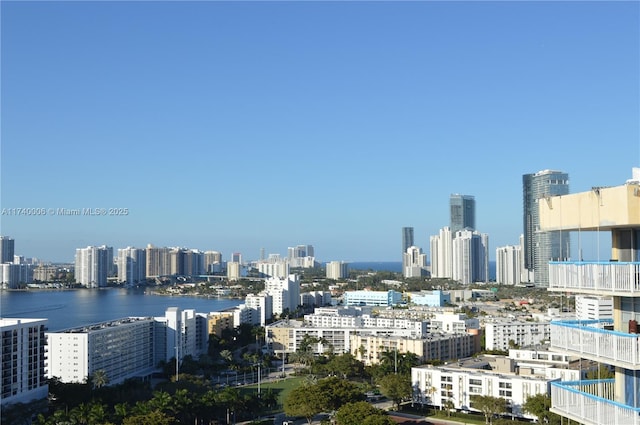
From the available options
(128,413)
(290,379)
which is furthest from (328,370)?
(128,413)

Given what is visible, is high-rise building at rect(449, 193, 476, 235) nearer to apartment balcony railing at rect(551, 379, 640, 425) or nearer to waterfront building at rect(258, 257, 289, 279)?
waterfront building at rect(258, 257, 289, 279)

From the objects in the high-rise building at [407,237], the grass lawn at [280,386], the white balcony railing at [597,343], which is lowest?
the grass lawn at [280,386]

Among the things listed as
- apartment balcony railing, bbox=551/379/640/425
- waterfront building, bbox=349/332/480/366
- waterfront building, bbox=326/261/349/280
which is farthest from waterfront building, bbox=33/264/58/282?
apartment balcony railing, bbox=551/379/640/425

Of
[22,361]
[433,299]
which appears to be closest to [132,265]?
[433,299]

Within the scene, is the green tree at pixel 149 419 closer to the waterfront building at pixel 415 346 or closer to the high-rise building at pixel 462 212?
the waterfront building at pixel 415 346

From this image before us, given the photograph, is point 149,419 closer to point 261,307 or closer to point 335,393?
point 335,393

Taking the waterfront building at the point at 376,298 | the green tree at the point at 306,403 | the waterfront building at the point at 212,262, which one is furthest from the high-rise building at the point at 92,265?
the green tree at the point at 306,403
